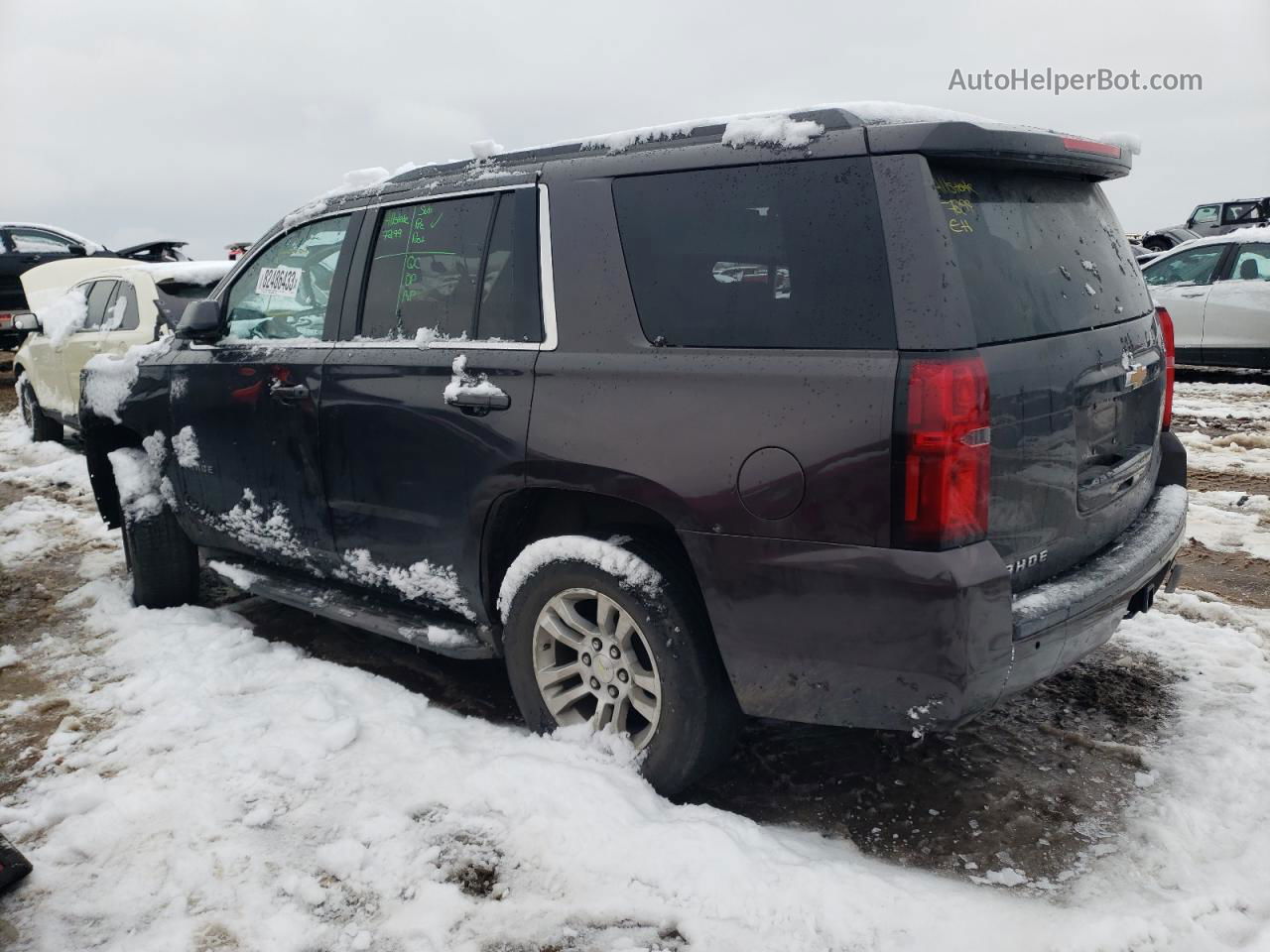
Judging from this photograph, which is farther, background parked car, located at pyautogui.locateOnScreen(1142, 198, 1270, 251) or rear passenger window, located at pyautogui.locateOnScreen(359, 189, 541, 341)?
background parked car, located at pyautogui.locateOnScreen(1142, 198, 1270, 251)

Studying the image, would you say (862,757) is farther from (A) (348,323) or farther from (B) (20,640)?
(B) (20,640)

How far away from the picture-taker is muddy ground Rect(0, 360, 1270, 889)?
284 centimetres

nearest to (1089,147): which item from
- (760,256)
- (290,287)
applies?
(760,256)

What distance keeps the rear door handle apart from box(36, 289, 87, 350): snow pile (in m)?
7.13

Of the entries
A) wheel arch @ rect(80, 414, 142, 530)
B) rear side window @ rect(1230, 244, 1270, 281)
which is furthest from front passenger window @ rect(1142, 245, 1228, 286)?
wheel arch @ rect(80, 414, 142, 530)

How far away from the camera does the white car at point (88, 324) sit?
24.5 feet

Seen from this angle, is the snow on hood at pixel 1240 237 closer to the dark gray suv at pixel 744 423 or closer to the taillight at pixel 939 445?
the dark gray suv at pixel 744 423

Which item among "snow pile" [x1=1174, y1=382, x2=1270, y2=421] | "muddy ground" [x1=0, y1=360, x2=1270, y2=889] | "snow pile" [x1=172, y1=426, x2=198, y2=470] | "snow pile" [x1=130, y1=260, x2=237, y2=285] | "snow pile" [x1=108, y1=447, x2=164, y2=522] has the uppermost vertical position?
"snow pile" [x1=130, y1=260, x2=237, y2=285]

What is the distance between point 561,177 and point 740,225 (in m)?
0.72

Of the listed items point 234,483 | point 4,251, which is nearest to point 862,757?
point 234,483

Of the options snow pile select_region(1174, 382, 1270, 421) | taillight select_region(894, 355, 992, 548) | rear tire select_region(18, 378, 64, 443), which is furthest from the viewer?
rear tire select_region(18, 378, 64, 443)

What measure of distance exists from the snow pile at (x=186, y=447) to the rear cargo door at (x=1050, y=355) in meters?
3.44

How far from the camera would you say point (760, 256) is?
2.62 meters

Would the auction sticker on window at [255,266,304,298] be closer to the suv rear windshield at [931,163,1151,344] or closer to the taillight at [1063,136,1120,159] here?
the suv rear windshield at [931,163,1151,344]
